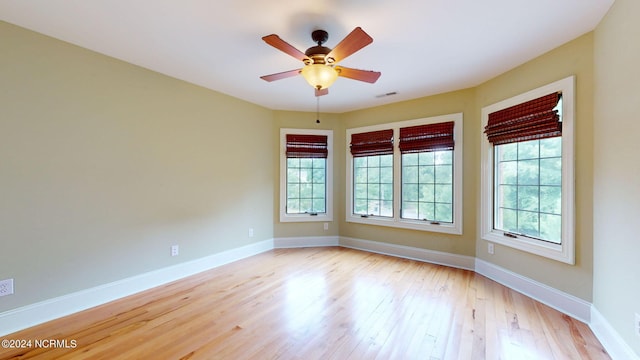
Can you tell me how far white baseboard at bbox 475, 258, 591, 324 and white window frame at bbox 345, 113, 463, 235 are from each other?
24.7 inches

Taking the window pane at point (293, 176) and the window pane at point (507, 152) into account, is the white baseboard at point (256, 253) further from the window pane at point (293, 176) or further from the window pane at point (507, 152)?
the window pane at point (507, 152)

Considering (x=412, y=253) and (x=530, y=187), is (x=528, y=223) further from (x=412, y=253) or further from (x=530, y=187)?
(x=412, y=253)

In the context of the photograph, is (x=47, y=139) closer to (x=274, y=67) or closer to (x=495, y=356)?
(x=274, y=67)

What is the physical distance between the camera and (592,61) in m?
2.28

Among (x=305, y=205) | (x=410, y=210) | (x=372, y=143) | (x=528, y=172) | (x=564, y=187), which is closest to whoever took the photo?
(x=564, y=187)

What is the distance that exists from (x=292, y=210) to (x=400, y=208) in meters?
1.88

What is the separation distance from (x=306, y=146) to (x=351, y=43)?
2892 millimetres

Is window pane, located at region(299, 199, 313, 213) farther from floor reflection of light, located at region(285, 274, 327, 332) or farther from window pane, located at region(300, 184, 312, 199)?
floor reflection of light, located at region(285, 274, 327, 332)

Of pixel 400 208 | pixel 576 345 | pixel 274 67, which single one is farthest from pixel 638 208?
pixel 274 67

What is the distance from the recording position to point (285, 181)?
472 cm

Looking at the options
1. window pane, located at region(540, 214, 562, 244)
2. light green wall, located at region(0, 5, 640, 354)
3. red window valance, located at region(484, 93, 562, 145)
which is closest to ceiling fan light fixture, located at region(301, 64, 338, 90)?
light green wall, located at region(0, 5, 640, 354)

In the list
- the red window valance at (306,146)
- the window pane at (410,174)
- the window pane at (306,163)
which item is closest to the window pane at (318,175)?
the window pane at (306,163)

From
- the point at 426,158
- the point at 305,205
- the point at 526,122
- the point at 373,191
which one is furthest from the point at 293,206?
the point at 526,122

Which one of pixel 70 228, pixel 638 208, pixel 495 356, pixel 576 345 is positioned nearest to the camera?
pixel 638 208
